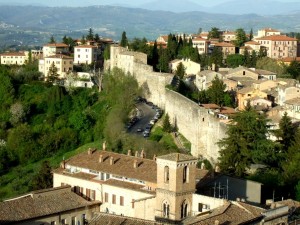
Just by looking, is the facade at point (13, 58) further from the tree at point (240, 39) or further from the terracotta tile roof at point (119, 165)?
the terracotta tile roof at point (119, 165)

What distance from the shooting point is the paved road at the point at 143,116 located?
150ft

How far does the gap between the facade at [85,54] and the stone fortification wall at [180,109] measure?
7647mm

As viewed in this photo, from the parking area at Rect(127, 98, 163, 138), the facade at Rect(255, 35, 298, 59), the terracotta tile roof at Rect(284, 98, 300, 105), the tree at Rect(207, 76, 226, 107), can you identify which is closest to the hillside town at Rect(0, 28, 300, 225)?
the terracotta tile roof at Rect(284, 98, 300, 105)

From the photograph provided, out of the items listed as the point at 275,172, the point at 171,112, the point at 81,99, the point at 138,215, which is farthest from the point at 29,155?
the point at 138,215

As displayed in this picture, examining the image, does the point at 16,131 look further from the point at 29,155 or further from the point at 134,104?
the point at 134,104

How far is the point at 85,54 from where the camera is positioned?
6500 centimetres

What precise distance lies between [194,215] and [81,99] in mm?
31798

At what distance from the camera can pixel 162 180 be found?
80.6ft

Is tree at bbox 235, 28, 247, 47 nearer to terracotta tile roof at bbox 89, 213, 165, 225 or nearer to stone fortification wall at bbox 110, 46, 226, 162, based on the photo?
stone fortification wall at bbox 110, 46, 226, 162

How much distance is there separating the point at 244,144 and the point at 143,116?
13893mm

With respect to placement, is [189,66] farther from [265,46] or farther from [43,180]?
[43,180]

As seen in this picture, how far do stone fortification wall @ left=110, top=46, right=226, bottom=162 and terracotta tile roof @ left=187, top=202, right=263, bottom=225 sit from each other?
14656 mm

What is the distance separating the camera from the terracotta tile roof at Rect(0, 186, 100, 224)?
25.4m

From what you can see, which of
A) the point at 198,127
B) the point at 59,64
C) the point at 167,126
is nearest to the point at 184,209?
the point at 198,127
